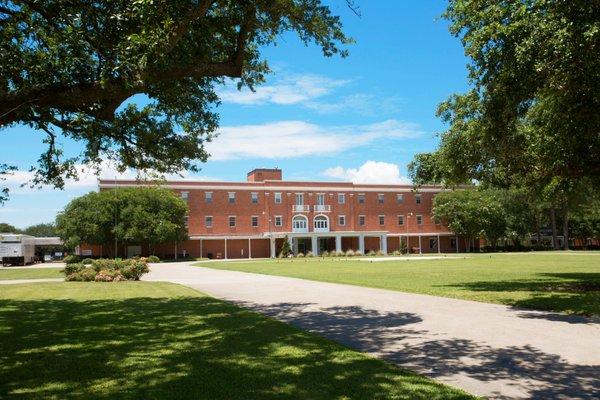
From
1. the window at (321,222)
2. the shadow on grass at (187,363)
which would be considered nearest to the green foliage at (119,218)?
the window at (321,222)

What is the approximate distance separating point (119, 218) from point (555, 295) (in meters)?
57.4

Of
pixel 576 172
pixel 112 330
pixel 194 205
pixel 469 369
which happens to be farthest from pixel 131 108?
pixel 194 205

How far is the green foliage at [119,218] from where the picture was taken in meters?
64.2

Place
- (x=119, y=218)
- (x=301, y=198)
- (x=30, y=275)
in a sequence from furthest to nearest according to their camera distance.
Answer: (x=301, y=198), (x=119, y=218), (x=30, y=275)

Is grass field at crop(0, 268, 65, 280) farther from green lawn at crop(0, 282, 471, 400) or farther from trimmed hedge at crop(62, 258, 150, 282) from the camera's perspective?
green lawn at crop(0, 282, 471, 400)

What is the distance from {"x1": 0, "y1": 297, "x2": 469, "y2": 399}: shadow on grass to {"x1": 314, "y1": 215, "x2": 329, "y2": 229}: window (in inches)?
2727

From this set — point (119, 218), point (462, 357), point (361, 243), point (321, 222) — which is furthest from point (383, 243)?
point (462, 357)

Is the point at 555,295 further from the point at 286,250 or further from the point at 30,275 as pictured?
the point at 286,250

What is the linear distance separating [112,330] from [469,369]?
7.25 metres

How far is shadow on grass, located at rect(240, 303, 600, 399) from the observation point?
6512 mm

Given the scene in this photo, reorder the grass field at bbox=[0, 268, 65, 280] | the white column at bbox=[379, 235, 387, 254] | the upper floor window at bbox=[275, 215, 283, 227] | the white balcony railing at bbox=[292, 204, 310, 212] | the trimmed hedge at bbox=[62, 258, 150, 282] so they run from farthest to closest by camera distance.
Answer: the white column at bbox=[379, 235, 387, 254] → the white balcony railing at bbox=[292, 204, 310, 212] → the upper floor window at bbox=[275, 215, 283, 227] → the grass field at bbox=[0, 268, 65, 280] → the trimmed hedge at bbox=[62, 258, 150, 282]

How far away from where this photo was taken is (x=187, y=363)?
26.0 feet

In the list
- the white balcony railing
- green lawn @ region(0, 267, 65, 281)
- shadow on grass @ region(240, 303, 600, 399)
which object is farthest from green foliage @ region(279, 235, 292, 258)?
shadow on grass @ region(240, 303, 600, 399)

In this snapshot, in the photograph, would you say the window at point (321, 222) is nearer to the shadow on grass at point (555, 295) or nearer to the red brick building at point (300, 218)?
the red brick building at point (300, 218)
